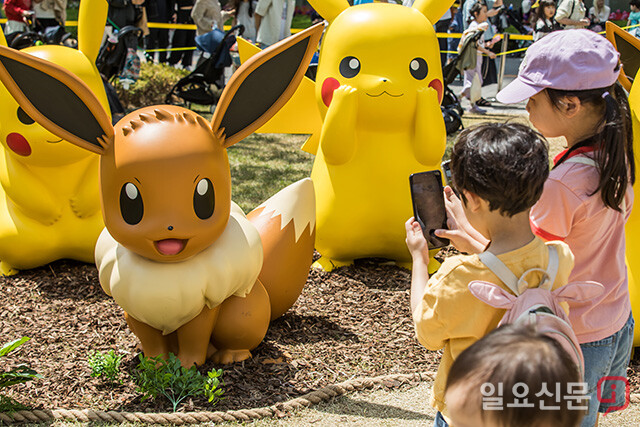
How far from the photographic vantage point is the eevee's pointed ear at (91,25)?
14.7 feet

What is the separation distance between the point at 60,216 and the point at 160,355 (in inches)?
69.9

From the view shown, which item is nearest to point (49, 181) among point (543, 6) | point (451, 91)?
point (451, 91)

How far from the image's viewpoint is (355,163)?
468cm

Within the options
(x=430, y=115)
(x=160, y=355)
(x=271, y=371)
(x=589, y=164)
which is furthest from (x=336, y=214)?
(x=589, y=164)

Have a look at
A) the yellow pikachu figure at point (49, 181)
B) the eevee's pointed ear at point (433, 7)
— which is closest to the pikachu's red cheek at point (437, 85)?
the eevee's pointed ear at point (433, 7)

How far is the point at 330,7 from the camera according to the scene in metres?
4.88

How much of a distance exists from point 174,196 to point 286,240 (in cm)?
93

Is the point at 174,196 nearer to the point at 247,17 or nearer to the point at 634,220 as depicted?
the point at 634,220

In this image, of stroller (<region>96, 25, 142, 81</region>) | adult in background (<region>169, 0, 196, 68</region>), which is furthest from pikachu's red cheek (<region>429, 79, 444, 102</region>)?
adult in background (<region>169, 0, 196, 68</region>)

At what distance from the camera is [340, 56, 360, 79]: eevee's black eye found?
453 cm

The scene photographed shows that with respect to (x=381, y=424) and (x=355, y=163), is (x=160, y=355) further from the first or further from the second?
(x=355, y=163)

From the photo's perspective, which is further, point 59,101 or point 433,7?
point 433,7

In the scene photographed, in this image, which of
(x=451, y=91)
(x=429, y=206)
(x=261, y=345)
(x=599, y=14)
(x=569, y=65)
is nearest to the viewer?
(x=569, y=65)

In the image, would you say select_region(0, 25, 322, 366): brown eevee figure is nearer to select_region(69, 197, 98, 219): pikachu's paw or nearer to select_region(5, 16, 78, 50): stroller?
select_region(69, 197, 98, 219): pikachu's paw
